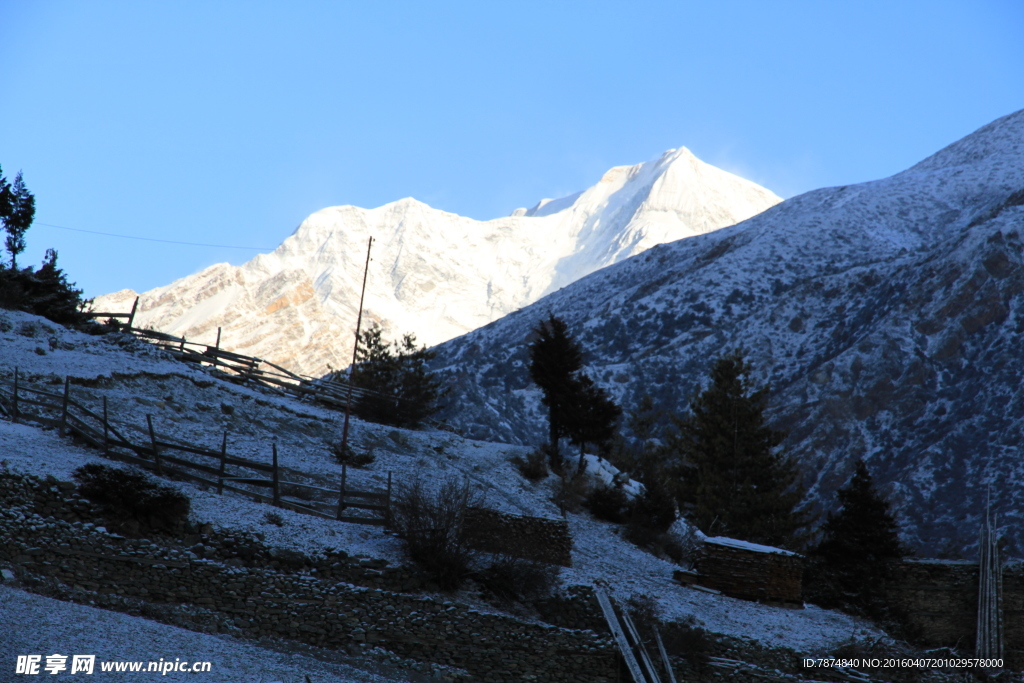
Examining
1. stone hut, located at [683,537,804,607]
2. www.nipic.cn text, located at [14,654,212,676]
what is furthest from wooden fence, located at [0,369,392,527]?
stone hut, located at [683,537,804,607]

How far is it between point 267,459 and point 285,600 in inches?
307

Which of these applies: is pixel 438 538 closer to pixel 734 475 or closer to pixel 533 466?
pixel 533 466

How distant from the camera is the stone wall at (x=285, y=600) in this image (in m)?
17.2

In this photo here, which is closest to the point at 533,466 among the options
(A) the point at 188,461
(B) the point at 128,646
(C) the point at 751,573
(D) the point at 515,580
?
(C) the point at 751,573

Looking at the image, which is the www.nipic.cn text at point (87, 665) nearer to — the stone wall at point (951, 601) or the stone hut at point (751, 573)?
the stone hut at point (751, 573)

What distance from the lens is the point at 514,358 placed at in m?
93.9

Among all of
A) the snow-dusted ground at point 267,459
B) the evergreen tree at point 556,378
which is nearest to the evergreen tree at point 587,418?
the evergreen tree at point 556,378

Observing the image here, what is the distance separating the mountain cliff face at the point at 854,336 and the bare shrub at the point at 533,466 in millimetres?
24321

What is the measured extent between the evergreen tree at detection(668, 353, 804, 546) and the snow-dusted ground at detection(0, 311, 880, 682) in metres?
9.01

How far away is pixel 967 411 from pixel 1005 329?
11498 mm

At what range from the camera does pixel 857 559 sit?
94.3 ft

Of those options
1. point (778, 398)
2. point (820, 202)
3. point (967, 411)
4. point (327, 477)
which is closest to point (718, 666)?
point (327, 477)

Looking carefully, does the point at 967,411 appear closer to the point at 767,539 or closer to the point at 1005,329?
the point at 1005,329

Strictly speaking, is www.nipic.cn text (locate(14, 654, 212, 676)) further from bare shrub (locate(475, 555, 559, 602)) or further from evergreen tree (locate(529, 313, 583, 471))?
evergreen tree (locate(529, 313, 583, 471))
